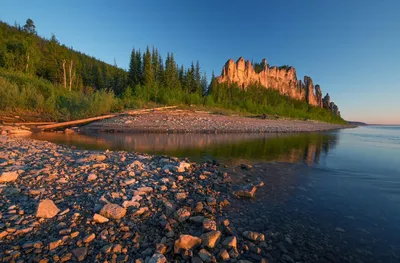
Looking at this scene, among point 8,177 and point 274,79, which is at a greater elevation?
point 274,79

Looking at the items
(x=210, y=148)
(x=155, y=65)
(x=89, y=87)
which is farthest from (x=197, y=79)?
(x=210, y=148)

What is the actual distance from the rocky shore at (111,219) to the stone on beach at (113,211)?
0.02 meters

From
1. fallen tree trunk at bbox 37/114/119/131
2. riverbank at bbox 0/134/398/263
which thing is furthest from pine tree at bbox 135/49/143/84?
riverbank at bbox 0/134/398/263

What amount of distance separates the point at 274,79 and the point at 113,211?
458 ft

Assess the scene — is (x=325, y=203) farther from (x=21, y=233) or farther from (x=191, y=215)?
(x=21, y=233)

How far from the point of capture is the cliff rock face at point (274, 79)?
335 ft

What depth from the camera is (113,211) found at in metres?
3.65

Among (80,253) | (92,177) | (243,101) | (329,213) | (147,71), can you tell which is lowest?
(329,213)

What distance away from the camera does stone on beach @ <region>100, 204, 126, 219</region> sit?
11.8ft

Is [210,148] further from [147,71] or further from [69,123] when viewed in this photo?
[147,71]

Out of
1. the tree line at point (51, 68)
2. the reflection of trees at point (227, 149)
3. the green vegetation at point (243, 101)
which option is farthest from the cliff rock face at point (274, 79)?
the reflection of trees at point (227, 149)

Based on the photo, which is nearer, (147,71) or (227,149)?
(227,149)

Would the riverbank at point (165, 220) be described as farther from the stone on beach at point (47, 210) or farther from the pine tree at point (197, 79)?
the pine tree at point (197, 79)

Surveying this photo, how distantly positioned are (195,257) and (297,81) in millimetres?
165289
